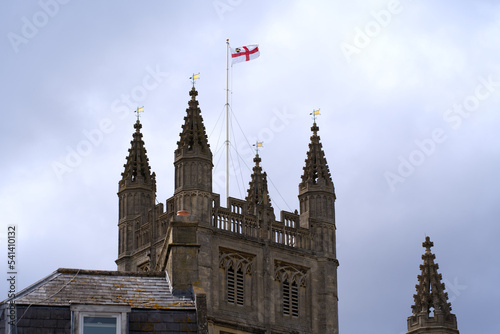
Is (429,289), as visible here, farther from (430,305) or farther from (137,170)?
(137,170)

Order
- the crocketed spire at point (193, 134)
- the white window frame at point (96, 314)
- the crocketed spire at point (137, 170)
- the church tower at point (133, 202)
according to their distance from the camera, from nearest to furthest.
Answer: the white window frame at point (96, 314) < the crocketed spire at point (193, 134) < the church tower at point (133, 202) < the crocketed spire at point (137, 170)

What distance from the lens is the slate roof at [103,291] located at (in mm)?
33812

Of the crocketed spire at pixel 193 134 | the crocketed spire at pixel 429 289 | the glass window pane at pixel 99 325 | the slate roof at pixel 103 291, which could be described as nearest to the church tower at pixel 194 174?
the crocketed spire at pixel 193 134

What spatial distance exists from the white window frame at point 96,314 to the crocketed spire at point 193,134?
47.9 meters

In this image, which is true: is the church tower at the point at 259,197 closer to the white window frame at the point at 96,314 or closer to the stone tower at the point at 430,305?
the stone tower at the point at 430,305

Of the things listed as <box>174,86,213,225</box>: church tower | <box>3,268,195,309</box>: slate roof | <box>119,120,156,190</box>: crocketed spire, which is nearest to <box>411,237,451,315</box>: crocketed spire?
<box>3,268,195,309</box>: slate roof

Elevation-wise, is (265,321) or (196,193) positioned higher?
(196,193)

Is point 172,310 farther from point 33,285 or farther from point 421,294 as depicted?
point 421,294

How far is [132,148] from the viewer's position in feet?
292

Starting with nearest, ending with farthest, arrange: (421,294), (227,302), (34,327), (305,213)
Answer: (34,327)
(421,294)
(227,302)
(305,213)

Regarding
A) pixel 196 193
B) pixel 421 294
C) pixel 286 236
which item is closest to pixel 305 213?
pixel 286 236

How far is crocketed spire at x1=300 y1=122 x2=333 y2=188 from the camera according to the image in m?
86.1

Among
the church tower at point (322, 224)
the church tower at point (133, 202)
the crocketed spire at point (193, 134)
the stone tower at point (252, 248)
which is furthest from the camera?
the church tower at point (133, 202)

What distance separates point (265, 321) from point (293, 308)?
265 centimetres
